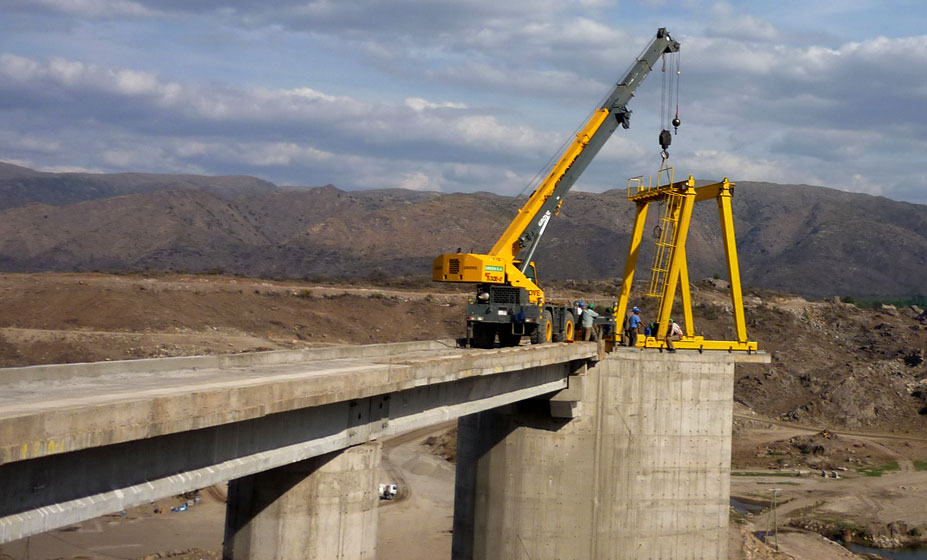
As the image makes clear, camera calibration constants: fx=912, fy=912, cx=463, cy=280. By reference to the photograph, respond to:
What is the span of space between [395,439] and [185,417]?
140 feet

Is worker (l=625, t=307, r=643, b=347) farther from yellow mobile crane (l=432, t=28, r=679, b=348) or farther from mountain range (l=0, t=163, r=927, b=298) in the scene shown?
mountain range (l=0, t=163, r=927, b=298)

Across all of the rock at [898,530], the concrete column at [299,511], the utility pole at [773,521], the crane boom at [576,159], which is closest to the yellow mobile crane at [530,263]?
the crane boom at [576,159]

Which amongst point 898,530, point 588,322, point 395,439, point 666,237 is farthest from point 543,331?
point 395,439

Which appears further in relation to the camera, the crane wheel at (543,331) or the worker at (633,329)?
the worker at (633,329)

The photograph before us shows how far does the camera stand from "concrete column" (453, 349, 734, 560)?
2459cm

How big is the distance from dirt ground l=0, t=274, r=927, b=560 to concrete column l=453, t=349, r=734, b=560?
6.08m

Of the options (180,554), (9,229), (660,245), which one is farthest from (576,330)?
(9,229)

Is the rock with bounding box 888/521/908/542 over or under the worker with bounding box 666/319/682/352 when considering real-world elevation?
under

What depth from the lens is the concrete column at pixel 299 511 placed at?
14312 mm

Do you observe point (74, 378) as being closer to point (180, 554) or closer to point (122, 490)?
point (122, 490)

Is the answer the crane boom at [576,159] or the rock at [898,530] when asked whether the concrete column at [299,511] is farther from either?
the rock at [898,530]

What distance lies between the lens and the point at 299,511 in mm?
14430

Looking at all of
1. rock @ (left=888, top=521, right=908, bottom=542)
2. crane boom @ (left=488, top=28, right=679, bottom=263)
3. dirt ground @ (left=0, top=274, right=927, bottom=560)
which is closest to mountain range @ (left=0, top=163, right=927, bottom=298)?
dirt ground @ (left=0, top=274, right=927, bottom=560)

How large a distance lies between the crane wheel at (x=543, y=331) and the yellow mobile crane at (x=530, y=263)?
3 centimetres
